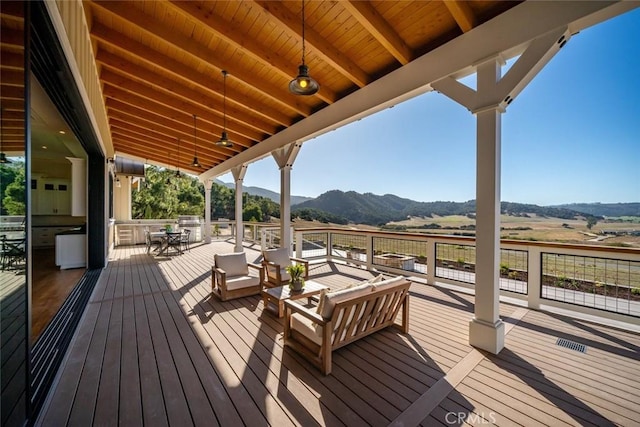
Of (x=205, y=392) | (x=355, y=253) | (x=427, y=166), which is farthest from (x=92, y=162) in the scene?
(x=427, y=166)

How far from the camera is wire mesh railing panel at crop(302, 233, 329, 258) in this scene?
6.98m

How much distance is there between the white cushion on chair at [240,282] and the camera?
3979mm

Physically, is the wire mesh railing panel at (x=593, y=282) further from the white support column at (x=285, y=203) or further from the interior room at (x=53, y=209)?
the interior room at (x=53, y=209)

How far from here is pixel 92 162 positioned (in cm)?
568

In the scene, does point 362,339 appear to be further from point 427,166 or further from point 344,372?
point 427,166

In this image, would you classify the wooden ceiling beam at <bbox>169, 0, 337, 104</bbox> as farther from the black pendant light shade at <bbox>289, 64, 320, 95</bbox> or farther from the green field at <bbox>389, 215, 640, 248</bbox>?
the green field at <bbox>389, 215, 640, 248</bbox>

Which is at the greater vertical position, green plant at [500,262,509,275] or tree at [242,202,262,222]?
tree at [242,202,262,222]

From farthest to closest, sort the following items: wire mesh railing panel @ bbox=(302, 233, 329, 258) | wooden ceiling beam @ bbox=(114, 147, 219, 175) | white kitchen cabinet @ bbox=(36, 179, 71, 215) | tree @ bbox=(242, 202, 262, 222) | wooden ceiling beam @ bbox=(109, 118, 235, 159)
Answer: tree @ bbox=(242, 202, 262, 222)
wooden ceiling beam @ bbox=(114, 147, 219, 175)
white kitchen cabinet @ bbox=(36, 179, 71, 215)
wire mesh railing panel @ bbox=(302, 233, 329, 258)
wooden ceiling beam @ bbox=(109, 118, 235, 159)

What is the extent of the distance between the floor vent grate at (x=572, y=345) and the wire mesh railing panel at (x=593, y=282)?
1065 mm

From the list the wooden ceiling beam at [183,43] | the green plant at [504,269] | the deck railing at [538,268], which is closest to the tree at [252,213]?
the deck railing at [538,268]

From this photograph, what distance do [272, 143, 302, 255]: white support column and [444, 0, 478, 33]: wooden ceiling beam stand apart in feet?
12.4

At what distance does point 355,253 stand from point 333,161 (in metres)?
16.1

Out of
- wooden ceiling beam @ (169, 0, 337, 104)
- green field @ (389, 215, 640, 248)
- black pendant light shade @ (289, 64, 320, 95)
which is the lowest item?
green field @ (389, 215, 640, 248)

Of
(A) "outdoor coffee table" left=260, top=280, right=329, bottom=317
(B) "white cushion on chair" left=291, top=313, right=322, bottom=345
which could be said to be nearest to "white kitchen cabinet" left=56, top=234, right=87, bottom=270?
(A) "outdoor coffee table" left=260, top=280, right=329, bottom=317
